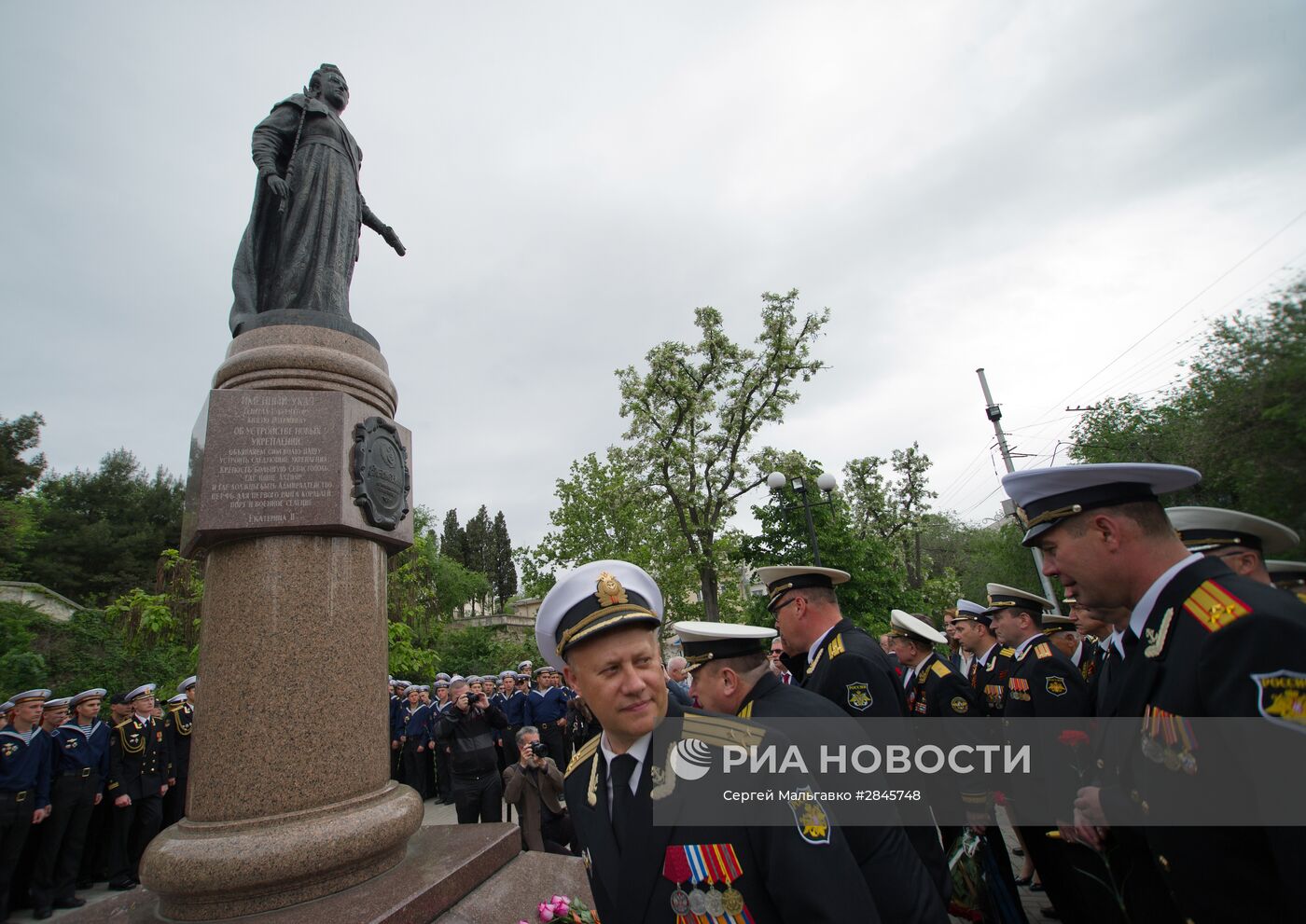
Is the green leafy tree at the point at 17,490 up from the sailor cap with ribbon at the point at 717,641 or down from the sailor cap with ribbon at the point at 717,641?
up

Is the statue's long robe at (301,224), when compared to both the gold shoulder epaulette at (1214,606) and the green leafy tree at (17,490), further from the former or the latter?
the green leafy tree at (17,490)

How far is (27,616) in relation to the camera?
18391mm

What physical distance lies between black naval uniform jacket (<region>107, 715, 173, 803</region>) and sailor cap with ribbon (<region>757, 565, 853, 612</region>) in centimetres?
897

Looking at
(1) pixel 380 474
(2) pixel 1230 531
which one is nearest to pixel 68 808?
(1) pixel 380 474

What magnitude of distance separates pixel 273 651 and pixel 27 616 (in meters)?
21.6

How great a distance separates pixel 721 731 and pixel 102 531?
42641mm

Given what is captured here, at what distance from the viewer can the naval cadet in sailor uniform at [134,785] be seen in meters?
→ 8.13

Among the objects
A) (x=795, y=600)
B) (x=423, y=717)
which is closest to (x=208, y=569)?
(x=795, y=600)

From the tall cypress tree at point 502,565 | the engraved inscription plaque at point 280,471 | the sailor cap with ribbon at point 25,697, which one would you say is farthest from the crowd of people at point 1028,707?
the tall cypress tree at point 502,565

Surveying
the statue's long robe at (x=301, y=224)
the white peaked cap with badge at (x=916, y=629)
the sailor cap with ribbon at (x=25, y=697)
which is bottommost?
the white peaked cap with badge at (x=916, y=629)

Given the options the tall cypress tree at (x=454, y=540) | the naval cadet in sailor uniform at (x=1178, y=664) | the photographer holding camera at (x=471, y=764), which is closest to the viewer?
the naval cadet in sailor uniform at (x=1178, y=664)

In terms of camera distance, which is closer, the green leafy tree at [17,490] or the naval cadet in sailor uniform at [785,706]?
the naval cadet in sailor uniform at [785,706]

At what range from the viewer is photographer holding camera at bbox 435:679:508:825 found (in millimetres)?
8523

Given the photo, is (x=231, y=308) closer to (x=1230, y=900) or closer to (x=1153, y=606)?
(x=1153, y=606)
